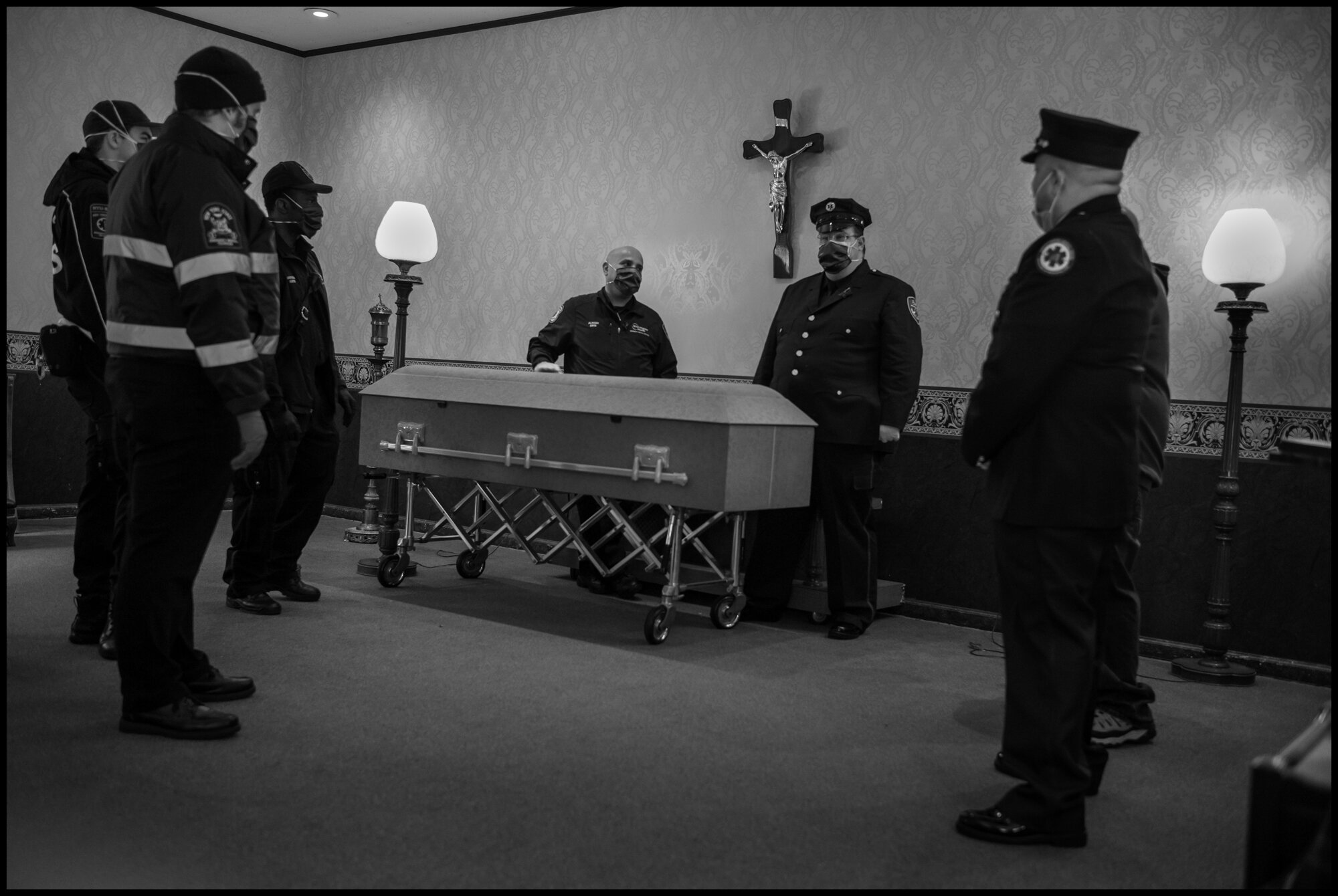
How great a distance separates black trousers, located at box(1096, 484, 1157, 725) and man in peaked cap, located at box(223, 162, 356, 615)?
2668 mm

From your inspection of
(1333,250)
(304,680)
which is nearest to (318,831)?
(304,680)

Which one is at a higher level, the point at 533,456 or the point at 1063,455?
the point at 1063,455

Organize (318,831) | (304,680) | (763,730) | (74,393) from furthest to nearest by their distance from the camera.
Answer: (74,393)
(304,680)
(763,730)
(318,831)

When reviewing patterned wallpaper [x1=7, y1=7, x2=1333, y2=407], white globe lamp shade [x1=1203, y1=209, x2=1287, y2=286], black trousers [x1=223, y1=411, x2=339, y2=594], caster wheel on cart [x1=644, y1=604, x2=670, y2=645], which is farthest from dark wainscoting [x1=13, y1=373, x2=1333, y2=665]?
black trousers [x1=223, y1=411, x2=339, y2=594]

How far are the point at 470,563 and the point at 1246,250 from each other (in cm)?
334

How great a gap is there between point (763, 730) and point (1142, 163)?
2.80 m

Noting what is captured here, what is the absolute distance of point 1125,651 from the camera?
3.15m

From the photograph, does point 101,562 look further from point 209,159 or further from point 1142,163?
point 1142,163

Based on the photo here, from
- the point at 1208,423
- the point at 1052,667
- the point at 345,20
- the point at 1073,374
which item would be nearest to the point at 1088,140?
the point at 1073,374

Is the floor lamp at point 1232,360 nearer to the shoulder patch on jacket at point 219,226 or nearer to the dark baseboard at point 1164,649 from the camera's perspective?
the dark baseboard at point 1164,649

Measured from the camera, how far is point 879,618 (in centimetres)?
481

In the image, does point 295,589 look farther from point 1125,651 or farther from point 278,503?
point 1125,651

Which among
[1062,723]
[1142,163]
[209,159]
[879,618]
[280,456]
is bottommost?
[879,618]

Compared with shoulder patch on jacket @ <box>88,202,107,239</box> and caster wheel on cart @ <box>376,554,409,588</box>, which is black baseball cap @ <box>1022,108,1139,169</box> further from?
caster wheel on cart @ <box>376,554,409,588</box>
